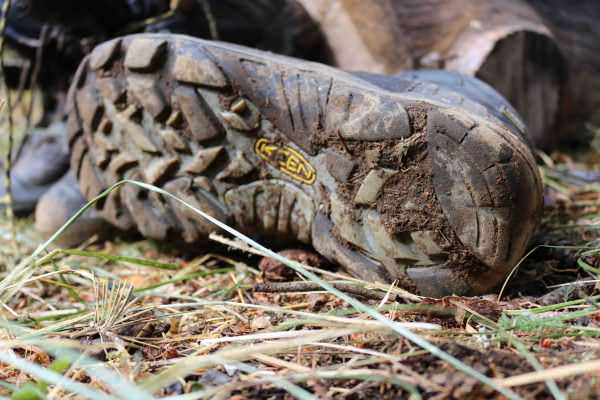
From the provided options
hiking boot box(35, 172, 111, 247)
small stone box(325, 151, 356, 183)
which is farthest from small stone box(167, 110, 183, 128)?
hiking boot box(35, 172, 111, 247)

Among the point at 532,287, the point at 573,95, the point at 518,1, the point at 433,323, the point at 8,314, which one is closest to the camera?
the point at 433,323

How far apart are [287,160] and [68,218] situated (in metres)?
0.70

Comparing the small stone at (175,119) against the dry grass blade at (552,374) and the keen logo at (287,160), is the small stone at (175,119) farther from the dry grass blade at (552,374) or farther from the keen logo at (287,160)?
the dry grass blade at (552,374)

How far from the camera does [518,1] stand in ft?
5.37

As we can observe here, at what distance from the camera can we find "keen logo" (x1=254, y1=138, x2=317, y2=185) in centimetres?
94

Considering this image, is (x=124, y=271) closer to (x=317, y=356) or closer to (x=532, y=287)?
(x=317, y=356)

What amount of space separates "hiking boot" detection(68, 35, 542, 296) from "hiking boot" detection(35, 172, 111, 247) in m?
0.26

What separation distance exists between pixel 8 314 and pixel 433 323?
687 mm

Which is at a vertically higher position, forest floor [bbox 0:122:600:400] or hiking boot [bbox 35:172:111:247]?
forest floor [bbox 0:122:600:400]

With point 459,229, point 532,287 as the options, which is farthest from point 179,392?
point 532,287

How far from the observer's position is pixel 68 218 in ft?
4.63

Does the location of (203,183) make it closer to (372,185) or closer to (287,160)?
(287,160)

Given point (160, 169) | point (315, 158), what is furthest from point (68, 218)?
point (315, 158)

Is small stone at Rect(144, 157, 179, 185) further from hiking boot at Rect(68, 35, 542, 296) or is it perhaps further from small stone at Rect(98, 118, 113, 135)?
small stone at Rect(98, 118, 113, 135)
